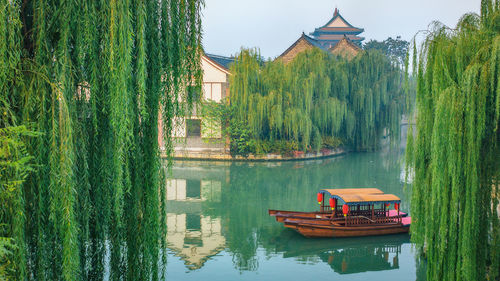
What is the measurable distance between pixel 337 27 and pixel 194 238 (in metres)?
38.3

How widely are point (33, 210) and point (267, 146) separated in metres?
18.0

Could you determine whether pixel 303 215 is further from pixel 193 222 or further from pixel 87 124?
pixel 87 124

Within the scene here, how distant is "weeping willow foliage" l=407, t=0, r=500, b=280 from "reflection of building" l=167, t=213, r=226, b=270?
4046 millimetres

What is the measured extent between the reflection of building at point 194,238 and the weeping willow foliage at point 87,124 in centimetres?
427

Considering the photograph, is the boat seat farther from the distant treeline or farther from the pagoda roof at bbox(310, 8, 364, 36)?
the pagoda roof at bbox(310, 8, 364, 36)

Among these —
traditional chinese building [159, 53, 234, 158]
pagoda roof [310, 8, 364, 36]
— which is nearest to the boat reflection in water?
traditional chinese building [159, 53, 234, 158]

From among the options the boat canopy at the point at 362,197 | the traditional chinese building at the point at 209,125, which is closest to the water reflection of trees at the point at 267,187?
the boat canopy at the point at 362,197

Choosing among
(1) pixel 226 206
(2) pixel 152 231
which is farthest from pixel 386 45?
(2) pixel 152 231

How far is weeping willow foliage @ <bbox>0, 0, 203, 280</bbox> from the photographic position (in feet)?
8.74

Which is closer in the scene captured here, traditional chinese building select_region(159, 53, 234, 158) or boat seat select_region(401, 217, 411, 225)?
boat seat select_region(401, 217, 411, 225)

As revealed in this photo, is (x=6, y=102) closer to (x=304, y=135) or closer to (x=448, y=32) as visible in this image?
(x=448, y=32)

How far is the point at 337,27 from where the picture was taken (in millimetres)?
44062

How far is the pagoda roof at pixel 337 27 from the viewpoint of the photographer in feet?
143

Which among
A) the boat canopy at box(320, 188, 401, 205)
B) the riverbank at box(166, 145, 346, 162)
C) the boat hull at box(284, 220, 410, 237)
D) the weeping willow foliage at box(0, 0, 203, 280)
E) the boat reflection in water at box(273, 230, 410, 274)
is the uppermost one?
the weeping willow foliage at box(0, 0, 203, 280)
